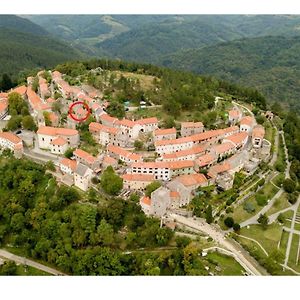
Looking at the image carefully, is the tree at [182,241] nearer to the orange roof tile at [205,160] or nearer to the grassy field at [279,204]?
the grassy field at [279,204]

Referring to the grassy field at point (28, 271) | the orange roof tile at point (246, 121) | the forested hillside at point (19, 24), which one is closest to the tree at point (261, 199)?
the orange roof tile at point (246, 121)

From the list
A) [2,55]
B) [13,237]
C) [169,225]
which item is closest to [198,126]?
[169,225]

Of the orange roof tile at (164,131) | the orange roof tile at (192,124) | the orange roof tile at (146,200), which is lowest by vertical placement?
the orange roof tile at (146,200)

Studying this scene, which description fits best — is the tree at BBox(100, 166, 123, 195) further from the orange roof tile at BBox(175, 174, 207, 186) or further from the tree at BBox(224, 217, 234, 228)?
the tree at BBox(224, 217, 234, 228)

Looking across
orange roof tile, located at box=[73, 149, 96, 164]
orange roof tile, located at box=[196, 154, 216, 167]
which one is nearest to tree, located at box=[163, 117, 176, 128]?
orange roof tile, located at box=[196, 154, 216, 167]

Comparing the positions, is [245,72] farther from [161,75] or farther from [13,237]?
[13,237]

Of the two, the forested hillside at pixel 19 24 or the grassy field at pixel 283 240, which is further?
the forested hillside at pixel 19 24
